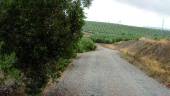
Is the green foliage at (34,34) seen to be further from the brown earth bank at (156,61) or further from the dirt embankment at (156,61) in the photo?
the dirt embankment at (156,61)

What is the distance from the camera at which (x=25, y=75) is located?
66.6ft

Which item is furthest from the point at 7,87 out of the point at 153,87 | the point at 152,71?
the point at 152,71

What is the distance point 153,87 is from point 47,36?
1097 cm

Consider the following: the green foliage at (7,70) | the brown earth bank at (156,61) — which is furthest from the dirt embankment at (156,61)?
the green foliage at (7,70)

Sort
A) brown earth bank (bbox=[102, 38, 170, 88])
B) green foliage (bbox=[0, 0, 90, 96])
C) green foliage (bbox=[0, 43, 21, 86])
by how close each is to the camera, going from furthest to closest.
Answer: brown earth bank (bbox=[102, 38, 170, 88])
green foliage (bbox=[0, 0, 90, 96])
green foliage (bbox=[0, 43, 21, 86])

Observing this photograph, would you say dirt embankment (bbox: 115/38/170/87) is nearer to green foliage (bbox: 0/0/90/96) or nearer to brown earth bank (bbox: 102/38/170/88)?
brown earth bank (bbox: 102/38/170/88)

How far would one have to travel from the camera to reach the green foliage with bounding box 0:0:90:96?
20.0 meters

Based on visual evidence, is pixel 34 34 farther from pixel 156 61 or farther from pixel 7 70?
pixel 156 61

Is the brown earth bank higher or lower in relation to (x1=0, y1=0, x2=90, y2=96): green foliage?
lower

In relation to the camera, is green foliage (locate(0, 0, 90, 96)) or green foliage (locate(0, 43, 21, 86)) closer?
green foliage (locate(0, 43, 21, 86))

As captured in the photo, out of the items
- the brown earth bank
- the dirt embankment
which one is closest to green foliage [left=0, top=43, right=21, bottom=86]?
the brown earth bank

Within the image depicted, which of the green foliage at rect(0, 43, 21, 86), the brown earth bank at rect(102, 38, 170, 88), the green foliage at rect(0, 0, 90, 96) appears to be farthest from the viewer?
the brown earth bank at rect(102, 38, 170, 88)

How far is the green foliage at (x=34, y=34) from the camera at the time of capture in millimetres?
20000

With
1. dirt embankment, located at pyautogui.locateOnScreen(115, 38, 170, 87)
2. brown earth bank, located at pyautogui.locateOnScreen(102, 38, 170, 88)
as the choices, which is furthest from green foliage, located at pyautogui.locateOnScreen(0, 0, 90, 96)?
dirt embankment, located at pyautogui.locateOnScreen(115, 38, 170, 87)
